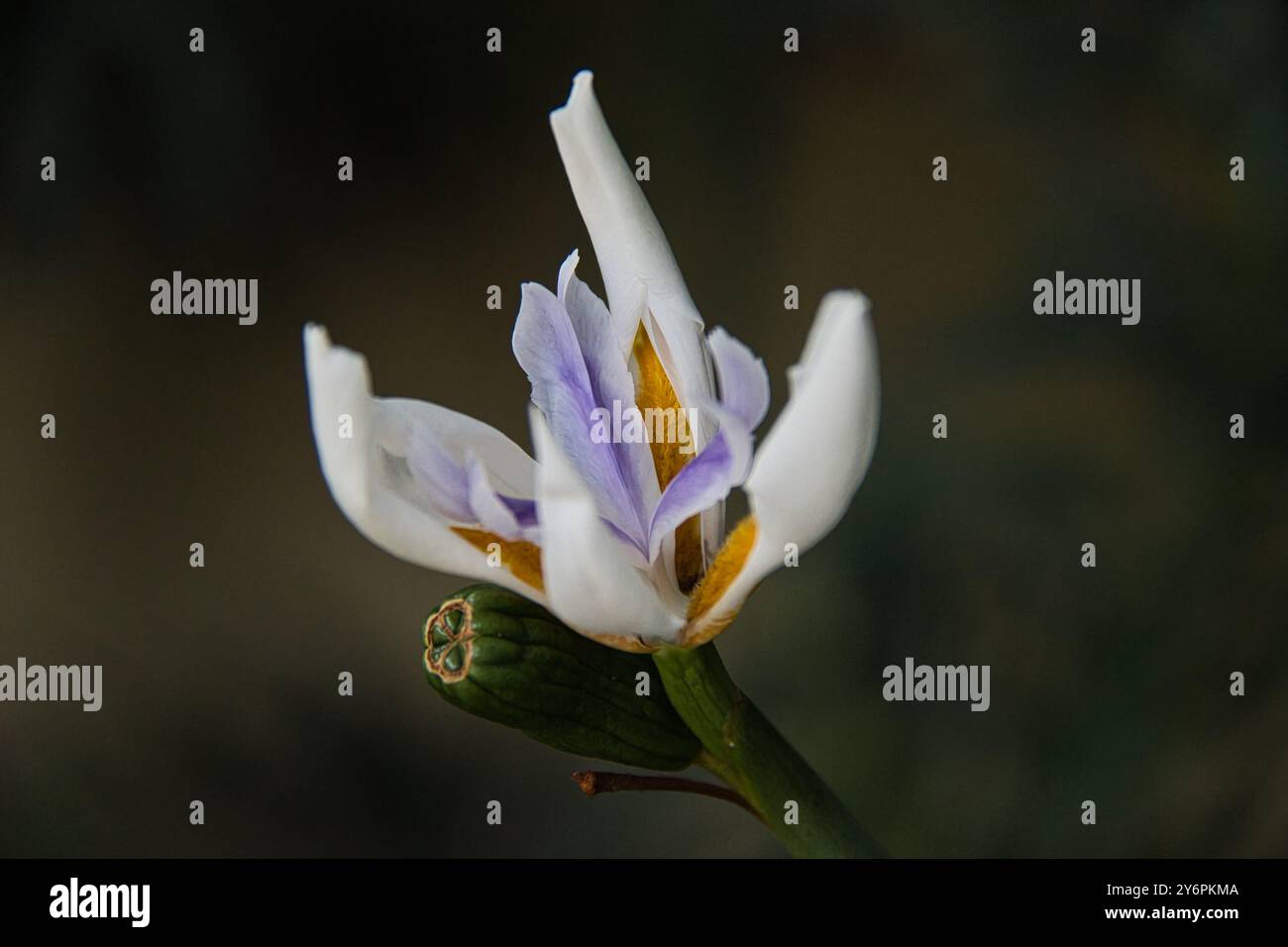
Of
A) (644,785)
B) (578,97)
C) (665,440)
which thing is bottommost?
(644,785)

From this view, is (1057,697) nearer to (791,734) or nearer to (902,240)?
(791,734)
